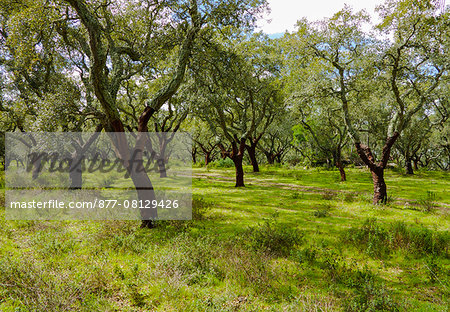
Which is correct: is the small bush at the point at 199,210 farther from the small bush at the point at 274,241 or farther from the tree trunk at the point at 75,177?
the tree trunk at the point at 75,177

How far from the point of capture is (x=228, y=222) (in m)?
11.3

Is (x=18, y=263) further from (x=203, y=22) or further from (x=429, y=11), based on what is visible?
(x=429, y=11)

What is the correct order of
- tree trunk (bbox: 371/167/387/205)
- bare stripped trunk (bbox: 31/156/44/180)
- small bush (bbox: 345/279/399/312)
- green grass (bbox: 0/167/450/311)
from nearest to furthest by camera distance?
small bush (bbox: 345/279/399/312), green grass (bbox: 0/167/450/311), tree trunk (bbox: 371/167/387/205), bare stripped trunk (bbox: 31/156/44/180)

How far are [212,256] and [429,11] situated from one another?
15.0 m

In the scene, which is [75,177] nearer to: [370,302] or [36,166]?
[36,166]

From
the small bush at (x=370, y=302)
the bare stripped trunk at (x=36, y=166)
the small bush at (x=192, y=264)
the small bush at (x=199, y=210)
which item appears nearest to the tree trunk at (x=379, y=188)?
the small bush at (x=199, y=210)

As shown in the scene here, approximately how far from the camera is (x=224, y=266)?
263 inches

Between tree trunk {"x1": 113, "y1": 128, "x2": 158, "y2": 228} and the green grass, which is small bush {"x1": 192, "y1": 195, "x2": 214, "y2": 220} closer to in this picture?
the green grass

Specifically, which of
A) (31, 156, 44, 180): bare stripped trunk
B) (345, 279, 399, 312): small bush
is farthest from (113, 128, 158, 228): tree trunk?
(31, 156, 44, 180): bare stripped trunk

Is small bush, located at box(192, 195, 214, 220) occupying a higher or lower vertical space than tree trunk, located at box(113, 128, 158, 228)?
lower

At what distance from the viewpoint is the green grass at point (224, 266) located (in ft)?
17.1

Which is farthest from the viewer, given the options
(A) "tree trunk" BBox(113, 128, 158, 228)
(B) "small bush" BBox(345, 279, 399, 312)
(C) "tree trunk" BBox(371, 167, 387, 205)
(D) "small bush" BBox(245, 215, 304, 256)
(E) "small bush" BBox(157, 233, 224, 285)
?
(C) "tree trunk" BBox(371, 167, 387, 205)

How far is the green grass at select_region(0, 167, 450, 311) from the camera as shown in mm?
5227

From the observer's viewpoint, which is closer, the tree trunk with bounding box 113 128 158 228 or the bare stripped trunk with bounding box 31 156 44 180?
the tree trunk with bounding box 113 128 158 228
